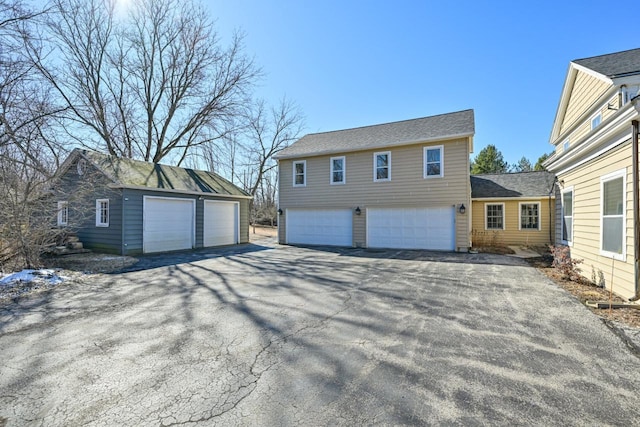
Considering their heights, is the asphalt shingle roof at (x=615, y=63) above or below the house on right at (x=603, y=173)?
above

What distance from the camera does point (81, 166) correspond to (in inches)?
464

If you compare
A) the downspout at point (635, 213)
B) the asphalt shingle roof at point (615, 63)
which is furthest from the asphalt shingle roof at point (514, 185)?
the downspout at point (635, 213)

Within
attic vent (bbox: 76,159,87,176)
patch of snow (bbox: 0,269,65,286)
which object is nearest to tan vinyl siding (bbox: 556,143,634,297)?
patch of snow (bbox: 0,269,65,286)

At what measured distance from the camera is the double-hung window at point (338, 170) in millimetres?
13680

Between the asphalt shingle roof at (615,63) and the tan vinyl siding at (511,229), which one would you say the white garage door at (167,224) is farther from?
the asphalt shingle roof at (615,63)

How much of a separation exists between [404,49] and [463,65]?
8.37 ft

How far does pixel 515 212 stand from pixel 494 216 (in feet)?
3.06

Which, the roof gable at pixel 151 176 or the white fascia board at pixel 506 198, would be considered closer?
the roof gable at pixel 151 176

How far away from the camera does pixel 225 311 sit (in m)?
4.62

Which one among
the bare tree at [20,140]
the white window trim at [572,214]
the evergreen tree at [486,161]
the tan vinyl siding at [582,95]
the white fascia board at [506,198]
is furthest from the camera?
the evergreen tree at [486,161]

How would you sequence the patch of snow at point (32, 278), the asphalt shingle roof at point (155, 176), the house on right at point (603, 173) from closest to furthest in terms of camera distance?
the house on right at point (603, 173) < the patch of snow at point (32, 278) < the asphalt shingle roof at point (155, 176)

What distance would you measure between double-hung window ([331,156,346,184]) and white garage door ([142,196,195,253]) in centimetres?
664

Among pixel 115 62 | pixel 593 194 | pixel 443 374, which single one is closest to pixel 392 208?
pixel 593 194

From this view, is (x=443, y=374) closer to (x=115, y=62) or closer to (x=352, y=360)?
(x=352, y=360)
